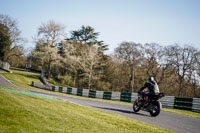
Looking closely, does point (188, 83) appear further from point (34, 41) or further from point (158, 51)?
point (34, 41)

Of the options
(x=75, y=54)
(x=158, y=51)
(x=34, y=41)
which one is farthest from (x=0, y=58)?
(x=158, y=51)

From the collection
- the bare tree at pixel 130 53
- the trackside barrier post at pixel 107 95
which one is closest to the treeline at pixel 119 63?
the bare tree at pixel 130 53

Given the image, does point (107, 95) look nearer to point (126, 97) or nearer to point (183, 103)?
point (126, 97)

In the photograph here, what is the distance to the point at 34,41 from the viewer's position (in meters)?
46.6

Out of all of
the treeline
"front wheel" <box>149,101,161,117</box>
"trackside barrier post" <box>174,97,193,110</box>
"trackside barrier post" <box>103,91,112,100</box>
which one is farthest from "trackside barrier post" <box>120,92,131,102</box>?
the treeline

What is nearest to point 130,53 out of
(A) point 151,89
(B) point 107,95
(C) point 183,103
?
(B) point 107,95

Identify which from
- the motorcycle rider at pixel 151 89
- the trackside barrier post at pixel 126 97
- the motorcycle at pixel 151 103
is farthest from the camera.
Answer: the trackside barrier post at pixel 126 97

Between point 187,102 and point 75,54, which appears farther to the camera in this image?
point 75,54

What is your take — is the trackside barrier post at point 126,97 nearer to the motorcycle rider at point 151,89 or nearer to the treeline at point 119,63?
the motorcycle rider at point 151,89

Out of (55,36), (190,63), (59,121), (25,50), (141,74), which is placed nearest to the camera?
(59,121)

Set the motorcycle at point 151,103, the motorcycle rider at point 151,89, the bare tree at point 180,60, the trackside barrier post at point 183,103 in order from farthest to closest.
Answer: the bare tree at point 180,60, the trackside barrier post at point 183,103, the motorcycle rider at point 151,89, the motorcycle at point 151,103

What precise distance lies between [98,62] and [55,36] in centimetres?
1262

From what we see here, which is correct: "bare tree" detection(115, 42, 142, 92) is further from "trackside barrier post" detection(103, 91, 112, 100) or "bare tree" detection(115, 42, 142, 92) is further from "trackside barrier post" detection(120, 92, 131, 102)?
"trackside barrier post" detection(120, 92, 131, 102)

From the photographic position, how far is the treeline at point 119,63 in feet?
123
